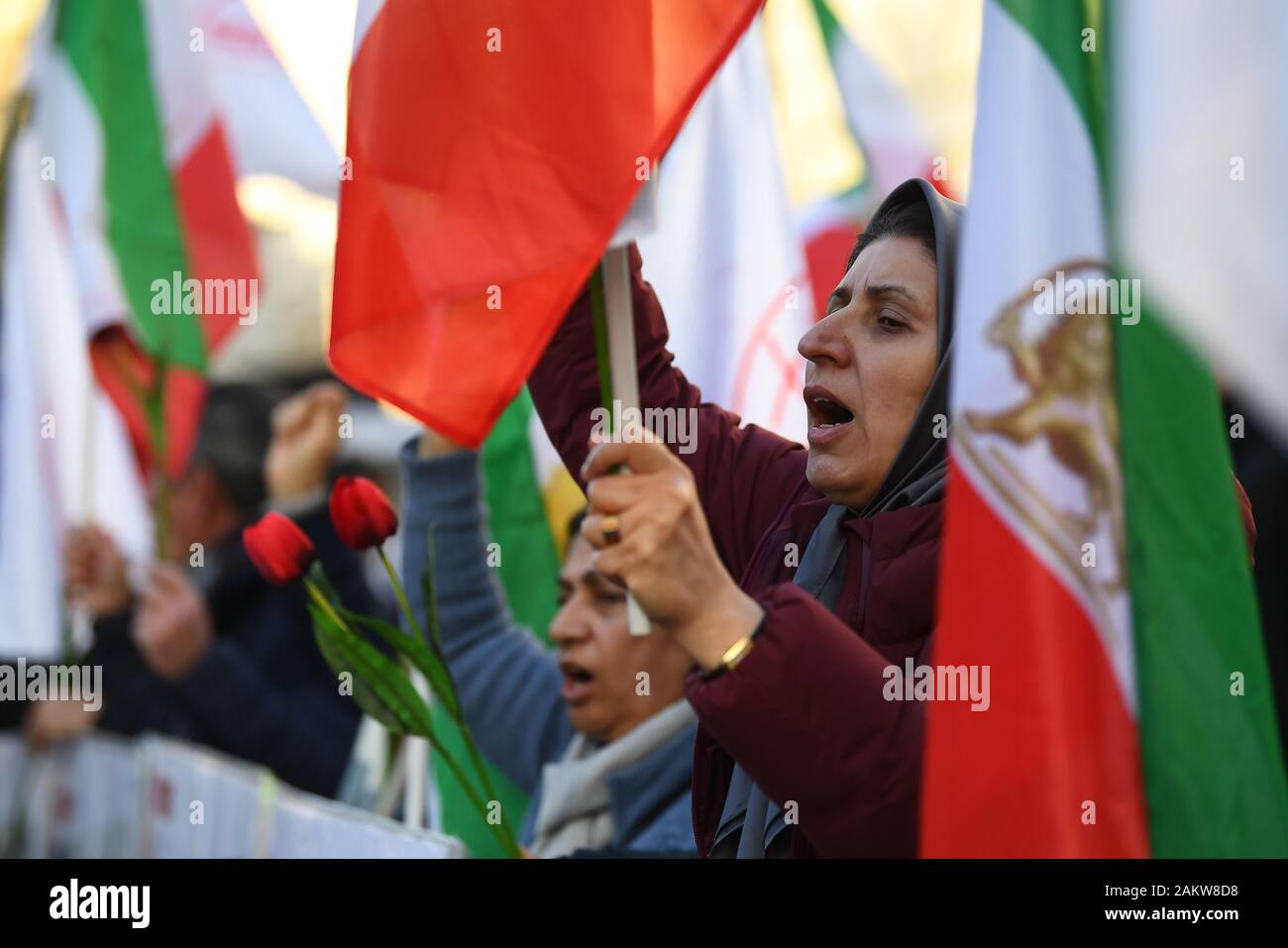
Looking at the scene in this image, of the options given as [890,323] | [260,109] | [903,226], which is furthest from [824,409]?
[260,109]

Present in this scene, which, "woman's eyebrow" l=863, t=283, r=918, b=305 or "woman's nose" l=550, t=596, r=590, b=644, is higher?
"woman's eyebrow" l=863, t=283, r=918, b=305

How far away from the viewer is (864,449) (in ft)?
6.51

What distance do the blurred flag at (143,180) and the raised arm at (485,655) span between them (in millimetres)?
1748

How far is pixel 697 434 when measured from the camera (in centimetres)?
235

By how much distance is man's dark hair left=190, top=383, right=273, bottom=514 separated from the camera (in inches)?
210

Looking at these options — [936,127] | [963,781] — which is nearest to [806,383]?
[963,781]

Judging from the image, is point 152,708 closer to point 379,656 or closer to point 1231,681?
point 379,656

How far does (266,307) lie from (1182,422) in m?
7.99

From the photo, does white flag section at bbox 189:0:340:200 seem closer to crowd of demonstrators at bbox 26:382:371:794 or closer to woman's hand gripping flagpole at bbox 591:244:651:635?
crowd of demonstrators at bbox 26:382:371:794

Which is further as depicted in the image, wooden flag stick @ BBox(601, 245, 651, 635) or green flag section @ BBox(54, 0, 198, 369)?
green flag section @ BBox(54, 0, 198, 369)

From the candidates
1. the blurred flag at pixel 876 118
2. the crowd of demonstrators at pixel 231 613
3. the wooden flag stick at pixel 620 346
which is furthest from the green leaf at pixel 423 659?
the blurred flag at pixel 876 118

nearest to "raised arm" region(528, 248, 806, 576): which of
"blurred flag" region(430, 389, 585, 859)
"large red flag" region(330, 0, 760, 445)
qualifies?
"large red flag" region(330, 0, 760, 445)

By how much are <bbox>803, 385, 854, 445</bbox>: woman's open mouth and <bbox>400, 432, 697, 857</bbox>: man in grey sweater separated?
28.8 inches
